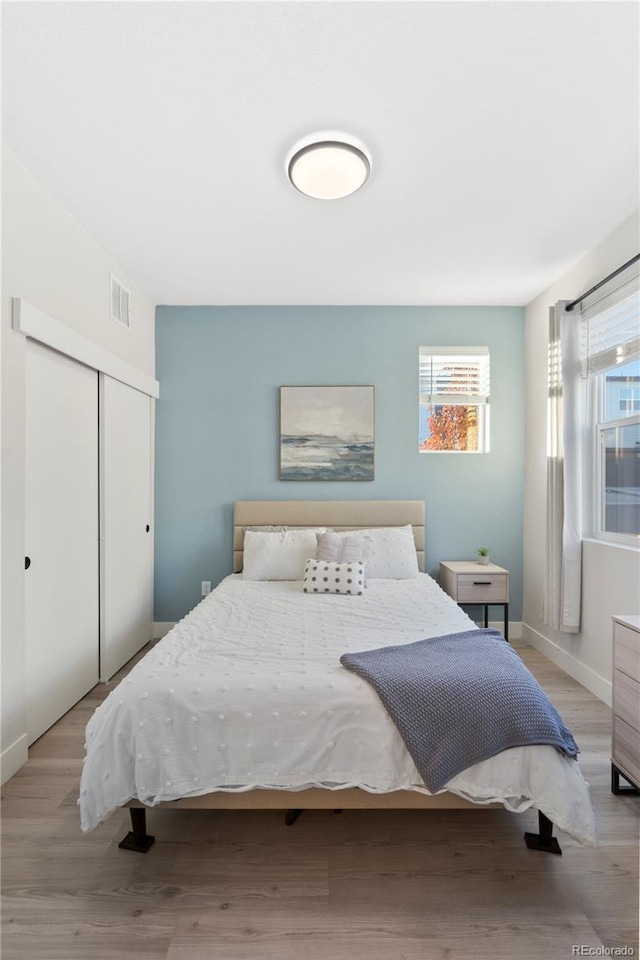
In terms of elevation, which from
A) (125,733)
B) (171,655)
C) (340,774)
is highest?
(171,655)

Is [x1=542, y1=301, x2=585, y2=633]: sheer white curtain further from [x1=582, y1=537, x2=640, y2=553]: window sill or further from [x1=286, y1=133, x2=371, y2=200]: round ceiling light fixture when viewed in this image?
[x1=286, y1=133, x2=371, y2=200]: round ceiling light fixture

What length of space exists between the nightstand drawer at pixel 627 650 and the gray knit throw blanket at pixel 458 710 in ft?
1.51

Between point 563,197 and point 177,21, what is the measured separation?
1.93m

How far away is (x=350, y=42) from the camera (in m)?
1.70

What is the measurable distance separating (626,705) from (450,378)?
110 inches

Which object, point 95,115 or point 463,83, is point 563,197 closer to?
point 463,83

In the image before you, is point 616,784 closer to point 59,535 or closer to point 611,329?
point 611,329

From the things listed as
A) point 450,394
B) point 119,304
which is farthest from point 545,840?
point 119,304

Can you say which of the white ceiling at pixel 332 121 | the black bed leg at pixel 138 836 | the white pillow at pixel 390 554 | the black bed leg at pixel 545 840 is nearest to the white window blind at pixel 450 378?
the white ceiling at pixel 332 121

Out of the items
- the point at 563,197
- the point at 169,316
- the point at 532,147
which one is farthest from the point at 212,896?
the point at 169,316

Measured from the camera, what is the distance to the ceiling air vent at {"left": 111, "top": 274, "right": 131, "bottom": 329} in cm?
343

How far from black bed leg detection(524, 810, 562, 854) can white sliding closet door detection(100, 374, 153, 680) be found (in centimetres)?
257

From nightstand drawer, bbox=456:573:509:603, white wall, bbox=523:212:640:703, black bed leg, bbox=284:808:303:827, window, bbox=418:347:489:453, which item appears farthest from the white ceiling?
black bed leg, bbox=284:808:303:827

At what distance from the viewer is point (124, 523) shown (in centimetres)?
364
